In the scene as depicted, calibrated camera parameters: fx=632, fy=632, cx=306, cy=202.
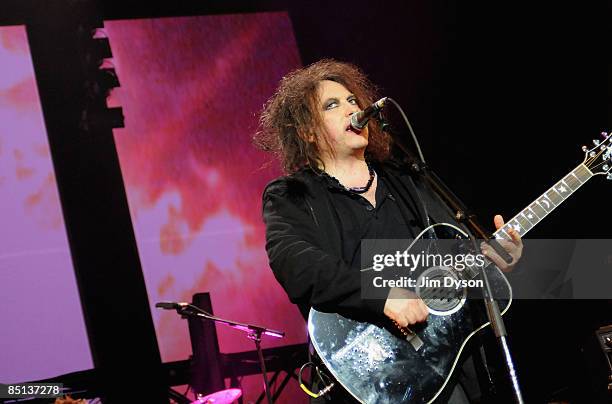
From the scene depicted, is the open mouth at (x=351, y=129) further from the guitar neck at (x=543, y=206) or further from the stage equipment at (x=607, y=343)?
the stage equipment at (x=607, y=343)

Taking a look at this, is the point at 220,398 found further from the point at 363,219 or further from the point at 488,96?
the point at 488,96

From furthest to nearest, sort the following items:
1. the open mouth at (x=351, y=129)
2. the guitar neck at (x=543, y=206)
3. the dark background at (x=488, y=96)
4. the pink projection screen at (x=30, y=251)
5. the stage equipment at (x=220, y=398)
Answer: the dark background at (x=488, y=96) → the pink projection screen at (x=30, y=251) → the stage equipment at (x=220, y=398) → the open mouth at (x=351, y=129) → the guitar neck at (x=543, y=206)

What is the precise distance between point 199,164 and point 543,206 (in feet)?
9.85

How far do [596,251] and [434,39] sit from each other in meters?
2.09

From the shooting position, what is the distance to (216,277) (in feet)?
16.3

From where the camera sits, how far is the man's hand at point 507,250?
2576mm

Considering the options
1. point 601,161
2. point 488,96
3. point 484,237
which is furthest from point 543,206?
point 488,96

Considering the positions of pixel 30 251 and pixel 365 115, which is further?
pixel 30 251

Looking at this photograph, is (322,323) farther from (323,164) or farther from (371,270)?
(323,164)

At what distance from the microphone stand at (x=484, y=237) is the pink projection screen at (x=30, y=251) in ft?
10.2

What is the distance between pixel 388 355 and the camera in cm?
237

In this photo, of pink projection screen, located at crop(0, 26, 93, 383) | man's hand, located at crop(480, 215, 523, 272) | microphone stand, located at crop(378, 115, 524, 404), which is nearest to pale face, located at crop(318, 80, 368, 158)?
microphone stand, located at crop(378, 115, 524, 404)

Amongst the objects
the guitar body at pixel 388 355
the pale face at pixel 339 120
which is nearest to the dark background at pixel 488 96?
the pale face at pixel 339 120

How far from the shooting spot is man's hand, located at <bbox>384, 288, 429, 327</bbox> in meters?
2.28
